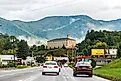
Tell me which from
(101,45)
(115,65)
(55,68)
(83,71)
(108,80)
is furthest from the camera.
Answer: (101,45)

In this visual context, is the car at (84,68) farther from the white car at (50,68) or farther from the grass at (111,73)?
the white car at (50,68)

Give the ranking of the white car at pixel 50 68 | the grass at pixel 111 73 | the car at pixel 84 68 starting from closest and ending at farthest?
the grass at pixel 111 73 → the car at pixel 84 68 → the white car at pixel 50 68

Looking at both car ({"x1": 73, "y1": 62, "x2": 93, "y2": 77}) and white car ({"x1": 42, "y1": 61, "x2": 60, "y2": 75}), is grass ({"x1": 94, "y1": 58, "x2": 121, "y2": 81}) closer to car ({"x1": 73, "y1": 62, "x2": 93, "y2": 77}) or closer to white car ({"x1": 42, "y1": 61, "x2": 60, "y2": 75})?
car ({"x1": 73, "y1": 62, "x2": 93, "y2": 77})

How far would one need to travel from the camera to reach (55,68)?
1994 inches

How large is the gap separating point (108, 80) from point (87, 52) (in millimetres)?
160770

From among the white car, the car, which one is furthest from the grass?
the white car

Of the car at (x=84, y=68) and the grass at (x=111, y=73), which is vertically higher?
the car at (x=84, y=68)

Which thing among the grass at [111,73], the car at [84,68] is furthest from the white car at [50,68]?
the grass at [111,73]

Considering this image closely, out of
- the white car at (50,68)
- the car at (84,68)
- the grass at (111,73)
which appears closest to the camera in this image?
the grass at (111,73)

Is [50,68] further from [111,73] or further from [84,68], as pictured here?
[111,73]

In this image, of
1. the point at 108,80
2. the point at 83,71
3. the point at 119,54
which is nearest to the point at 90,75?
the point at 83,71

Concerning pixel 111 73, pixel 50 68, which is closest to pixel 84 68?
pixel 111 73

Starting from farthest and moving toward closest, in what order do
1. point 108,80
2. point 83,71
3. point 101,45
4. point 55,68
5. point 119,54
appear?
point 101,45, point 119,54, point 55,68, point 83,71, point 108,80

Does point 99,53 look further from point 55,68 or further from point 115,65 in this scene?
point 55,68
